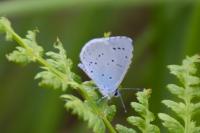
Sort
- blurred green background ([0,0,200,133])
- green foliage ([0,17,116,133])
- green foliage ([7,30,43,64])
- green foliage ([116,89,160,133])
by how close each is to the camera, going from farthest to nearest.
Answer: blurred green background ([0,0,200,133])
green foliage ([116,89,160,133])
green foliage ([7,30,43,64])
green foliage ([0,17,116,133])

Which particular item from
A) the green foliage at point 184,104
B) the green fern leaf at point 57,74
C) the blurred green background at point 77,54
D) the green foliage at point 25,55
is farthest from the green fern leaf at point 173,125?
the blurred green background at point 77,54

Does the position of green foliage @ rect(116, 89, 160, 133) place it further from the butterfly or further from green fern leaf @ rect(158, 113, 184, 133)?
the butterfly

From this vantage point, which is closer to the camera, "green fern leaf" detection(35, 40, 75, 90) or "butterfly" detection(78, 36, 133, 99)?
"green fern leaf" detection(35, 40, 75, 90)

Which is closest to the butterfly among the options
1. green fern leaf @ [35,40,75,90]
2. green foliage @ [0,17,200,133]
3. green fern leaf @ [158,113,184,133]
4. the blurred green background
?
green foliage @ [0,17,200,133]

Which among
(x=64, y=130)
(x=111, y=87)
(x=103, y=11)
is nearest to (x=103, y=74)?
(x=111, y=87)

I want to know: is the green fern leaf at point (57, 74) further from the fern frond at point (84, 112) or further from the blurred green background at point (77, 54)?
the blurred green background at point (77, 54)

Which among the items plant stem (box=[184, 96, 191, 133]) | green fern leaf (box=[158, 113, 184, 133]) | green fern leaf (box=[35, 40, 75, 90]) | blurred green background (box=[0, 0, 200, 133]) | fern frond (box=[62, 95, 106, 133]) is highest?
blurred green background (box=[0, 0, 200, 133])

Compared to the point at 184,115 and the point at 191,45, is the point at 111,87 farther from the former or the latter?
the point at 191,45

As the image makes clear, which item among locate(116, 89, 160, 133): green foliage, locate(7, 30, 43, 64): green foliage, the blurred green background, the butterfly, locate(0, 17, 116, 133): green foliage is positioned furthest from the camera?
the blurred green background

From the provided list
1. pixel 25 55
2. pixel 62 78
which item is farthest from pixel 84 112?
pixel 25 55
